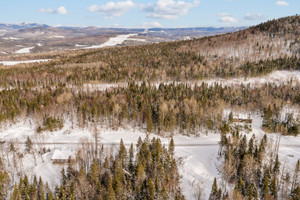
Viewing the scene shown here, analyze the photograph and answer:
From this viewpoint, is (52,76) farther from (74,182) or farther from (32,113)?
(74,182)

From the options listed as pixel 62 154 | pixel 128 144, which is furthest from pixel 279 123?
pixel 62 154

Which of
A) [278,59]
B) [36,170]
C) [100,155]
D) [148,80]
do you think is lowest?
[36,170]

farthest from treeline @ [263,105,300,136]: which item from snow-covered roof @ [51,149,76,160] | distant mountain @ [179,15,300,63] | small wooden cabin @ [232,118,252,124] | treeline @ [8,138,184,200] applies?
distant mountain @ [179,15,300,63]

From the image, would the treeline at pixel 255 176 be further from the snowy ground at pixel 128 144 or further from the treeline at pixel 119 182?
the treeline at pixel 119 182

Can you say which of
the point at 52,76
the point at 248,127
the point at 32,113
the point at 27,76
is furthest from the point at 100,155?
the point at 27,76

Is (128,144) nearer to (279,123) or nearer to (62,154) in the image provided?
(62,154)
